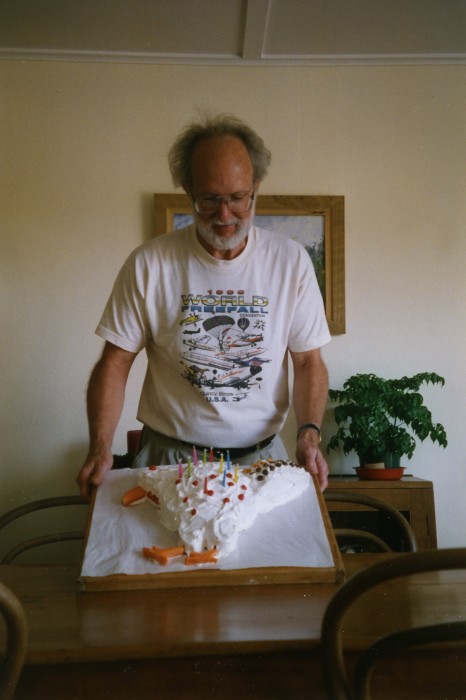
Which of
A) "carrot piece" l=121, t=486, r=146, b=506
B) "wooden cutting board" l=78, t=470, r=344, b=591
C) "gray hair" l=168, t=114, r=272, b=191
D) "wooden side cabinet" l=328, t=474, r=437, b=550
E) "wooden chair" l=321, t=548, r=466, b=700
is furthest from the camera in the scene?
"wooden side cabinet" l=328, t=474, r=437, b=550

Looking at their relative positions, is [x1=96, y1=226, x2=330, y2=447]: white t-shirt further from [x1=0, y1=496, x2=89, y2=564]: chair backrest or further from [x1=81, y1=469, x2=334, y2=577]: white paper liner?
[x1=81, y1=469, x2=334, y2=577]: white paper liner

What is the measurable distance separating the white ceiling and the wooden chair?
8.62ft

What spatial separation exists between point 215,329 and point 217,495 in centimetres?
57

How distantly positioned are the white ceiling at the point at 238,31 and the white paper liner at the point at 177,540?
232 cm

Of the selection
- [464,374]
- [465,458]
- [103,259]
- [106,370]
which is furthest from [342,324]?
[106,370]

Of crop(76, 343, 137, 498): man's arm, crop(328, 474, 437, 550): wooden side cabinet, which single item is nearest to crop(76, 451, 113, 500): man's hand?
crop(76, 343, 137, 498): man's arm

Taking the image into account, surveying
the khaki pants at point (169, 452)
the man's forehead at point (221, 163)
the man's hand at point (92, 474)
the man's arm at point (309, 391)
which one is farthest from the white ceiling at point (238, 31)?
the man's hand at point (92, 474)

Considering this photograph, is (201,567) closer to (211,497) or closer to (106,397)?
(211,497)

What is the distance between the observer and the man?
1.63 m

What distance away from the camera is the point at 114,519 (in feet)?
3.81

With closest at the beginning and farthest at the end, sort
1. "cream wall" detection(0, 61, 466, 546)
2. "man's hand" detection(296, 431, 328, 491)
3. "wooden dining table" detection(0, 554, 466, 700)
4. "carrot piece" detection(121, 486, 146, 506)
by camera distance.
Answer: "wooden dining table" detection(0, 554, 466, 700)
"carrot piece" detection(121, 486, 146, 506)
"man's hand" detection(296, 431, 328, 491)
"cream wall" detection(0, 61, 466, 546)

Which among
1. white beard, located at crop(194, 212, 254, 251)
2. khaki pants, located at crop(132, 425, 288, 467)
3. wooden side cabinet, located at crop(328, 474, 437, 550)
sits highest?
white beard, located at crop(194, 212, 254, 251)

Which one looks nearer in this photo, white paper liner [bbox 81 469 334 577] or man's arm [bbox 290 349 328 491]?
white paper liner [bbox 81 469 334 577]

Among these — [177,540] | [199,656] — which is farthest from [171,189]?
[199,656]
